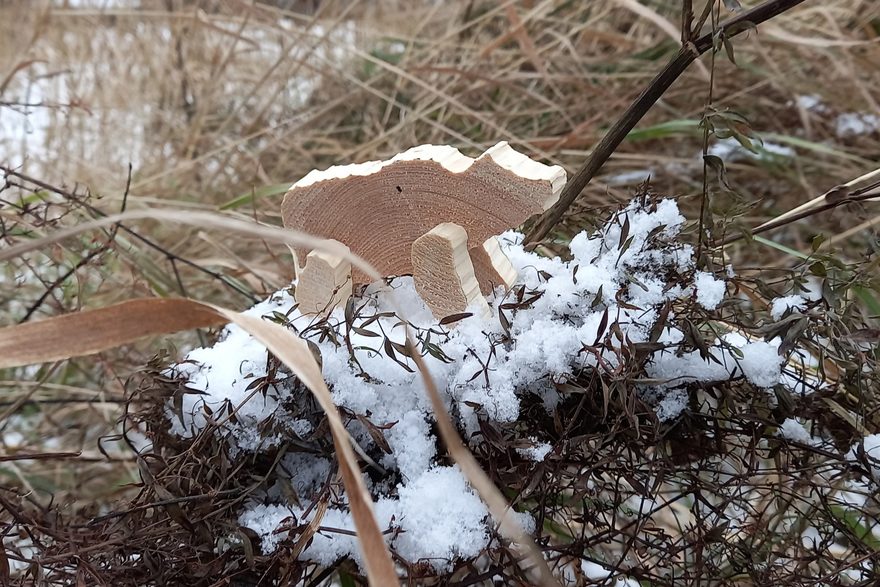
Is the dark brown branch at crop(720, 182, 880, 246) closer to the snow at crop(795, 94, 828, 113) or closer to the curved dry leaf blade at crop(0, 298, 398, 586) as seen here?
the curved dry leaf blade at crop(0, 298, 398, 586)

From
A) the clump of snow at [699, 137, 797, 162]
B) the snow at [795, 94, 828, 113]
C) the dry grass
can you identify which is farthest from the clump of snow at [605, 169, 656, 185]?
the snow at [795, 94, 828, 113]

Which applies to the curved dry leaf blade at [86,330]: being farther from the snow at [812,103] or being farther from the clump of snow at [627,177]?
the snow at [812,103]

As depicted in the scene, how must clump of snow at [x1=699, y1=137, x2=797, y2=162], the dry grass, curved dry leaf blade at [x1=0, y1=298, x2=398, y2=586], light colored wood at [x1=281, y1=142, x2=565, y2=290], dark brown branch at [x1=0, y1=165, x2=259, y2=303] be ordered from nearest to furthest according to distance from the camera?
1. curved dry leaf blade at [x1=0, y1=298, x2=398, y2=586]
2. light colored wood at [x1=281, y1=142, x2=565, y2=290]
3. dark brown branch at [x1=0, y1=165, x2=259, y2=303]
4. the dry grass
5. clump of snow at [x1=699, y1=137, x2=797, y2=162]

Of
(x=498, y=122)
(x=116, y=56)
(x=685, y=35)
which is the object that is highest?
(x=116, y=56)

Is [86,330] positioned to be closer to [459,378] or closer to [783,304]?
[459,378]

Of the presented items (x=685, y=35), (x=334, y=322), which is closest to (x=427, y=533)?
(x=334, y=322)

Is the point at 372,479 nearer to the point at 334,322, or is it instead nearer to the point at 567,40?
the point at 334,322
